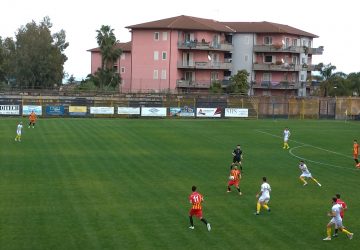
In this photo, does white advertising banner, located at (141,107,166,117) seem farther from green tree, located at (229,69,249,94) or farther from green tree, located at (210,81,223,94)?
green tree, located at (229,69,249,94)

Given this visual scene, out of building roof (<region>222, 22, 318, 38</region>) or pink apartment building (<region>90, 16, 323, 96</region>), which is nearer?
pink apartment building (<region>90, 16, 323, 96</region>)

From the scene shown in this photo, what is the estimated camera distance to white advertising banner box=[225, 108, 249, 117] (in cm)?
7669

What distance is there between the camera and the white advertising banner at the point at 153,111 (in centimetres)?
7338

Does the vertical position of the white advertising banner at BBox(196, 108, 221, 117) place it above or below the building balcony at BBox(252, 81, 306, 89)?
below

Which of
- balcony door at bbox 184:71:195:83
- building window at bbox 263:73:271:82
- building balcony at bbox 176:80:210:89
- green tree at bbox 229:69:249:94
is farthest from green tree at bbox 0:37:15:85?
building window at bbox 263:73:271:82

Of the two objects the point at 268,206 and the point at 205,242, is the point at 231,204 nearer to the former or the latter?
the point at 268,206

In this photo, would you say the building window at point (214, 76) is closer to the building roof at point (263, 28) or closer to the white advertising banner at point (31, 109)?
the building roof at point (263, 28)

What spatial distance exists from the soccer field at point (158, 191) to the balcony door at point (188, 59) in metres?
45.1

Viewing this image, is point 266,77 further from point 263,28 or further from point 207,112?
point 207,112

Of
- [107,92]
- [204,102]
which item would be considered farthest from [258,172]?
[107,92]

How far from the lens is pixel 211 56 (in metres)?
98.9

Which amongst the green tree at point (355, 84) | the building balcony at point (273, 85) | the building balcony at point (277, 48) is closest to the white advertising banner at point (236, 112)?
the building balcony at point (273, 85)

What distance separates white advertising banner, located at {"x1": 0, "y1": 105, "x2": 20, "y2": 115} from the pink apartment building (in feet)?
90.1

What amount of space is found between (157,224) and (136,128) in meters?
37.6
